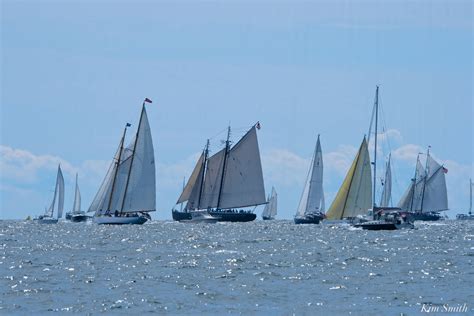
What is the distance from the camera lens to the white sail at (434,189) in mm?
184000

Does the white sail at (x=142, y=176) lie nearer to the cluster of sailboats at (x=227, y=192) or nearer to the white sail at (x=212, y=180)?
the cluster of sailboats at (x=227, y=192)

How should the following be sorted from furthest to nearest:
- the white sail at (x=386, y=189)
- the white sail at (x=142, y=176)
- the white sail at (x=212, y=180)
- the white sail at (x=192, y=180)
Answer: the white sail at (x=386, y=189), the white sail at (x=192, y=180), the white sail at (x=212, y=180), the white sail at (x=142, y=176)

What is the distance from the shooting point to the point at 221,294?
44.8 meters

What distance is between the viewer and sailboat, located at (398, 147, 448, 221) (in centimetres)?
18438

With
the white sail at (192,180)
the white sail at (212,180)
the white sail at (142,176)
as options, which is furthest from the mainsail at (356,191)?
the white sail at (192,180)

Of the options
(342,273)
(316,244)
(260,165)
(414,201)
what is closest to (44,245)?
(316,244)

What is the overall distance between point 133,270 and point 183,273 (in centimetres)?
301

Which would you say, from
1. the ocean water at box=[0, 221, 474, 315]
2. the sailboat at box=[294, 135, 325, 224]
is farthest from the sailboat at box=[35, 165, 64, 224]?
the ocean water at box=[0, 221, 474, 315]

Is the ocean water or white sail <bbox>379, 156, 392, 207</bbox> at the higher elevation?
white sail <bbox>379, 156, 392, 207</bbox>

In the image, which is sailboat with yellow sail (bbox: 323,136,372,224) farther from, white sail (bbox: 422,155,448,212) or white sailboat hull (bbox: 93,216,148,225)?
white sail (bbox: 422,155,448,212)

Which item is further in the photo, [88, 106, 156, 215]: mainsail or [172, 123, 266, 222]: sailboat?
[172, 123, 266, 222]: sailboat

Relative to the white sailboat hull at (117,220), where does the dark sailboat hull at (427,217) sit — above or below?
above

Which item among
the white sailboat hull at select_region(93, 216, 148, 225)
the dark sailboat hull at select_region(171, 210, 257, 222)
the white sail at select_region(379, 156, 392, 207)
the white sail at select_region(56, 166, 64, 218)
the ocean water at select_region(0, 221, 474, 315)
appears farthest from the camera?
the white sail at select_region(56, 166, 64, 218)

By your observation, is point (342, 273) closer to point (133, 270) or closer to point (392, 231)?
point (133, 270)
